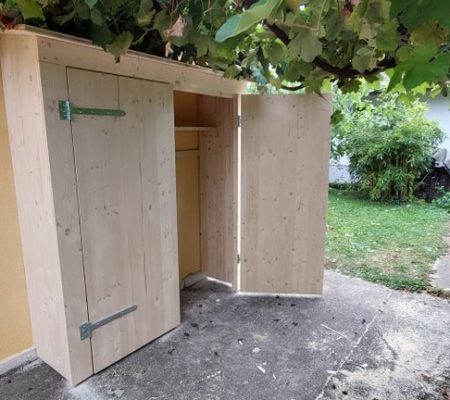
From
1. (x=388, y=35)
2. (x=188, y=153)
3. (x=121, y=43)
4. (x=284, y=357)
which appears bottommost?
(x=284, y=357)

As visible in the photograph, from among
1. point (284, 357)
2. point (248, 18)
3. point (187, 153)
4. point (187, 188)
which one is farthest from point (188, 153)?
point (248, 18)

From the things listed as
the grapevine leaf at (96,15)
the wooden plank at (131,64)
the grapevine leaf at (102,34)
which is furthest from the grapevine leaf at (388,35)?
the wooden plank at (131,64)

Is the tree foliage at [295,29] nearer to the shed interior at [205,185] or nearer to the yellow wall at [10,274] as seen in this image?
the yellow wall at [10,274]

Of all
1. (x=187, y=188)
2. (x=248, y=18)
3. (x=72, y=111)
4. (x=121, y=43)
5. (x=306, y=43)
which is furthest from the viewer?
(x=187, y=188)

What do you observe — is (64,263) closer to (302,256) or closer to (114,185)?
(114,185)

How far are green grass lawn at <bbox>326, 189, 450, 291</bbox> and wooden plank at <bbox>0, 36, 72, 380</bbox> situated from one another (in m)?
2.93

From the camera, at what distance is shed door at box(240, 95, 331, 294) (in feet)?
9.45

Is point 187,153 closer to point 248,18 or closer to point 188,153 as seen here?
point 188,153

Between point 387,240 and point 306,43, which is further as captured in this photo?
point 387,240

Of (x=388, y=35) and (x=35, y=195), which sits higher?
(x=388, y=35)

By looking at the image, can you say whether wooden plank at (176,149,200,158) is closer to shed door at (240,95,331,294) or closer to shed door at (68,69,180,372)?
shed door at (240,95,331,294)

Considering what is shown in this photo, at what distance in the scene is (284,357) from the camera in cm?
231

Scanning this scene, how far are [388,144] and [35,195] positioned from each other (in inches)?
266

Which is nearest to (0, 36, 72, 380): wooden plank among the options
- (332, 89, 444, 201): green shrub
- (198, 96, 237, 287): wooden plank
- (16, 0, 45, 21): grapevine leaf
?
(16, 0, 45, 21): grapevine leaf
